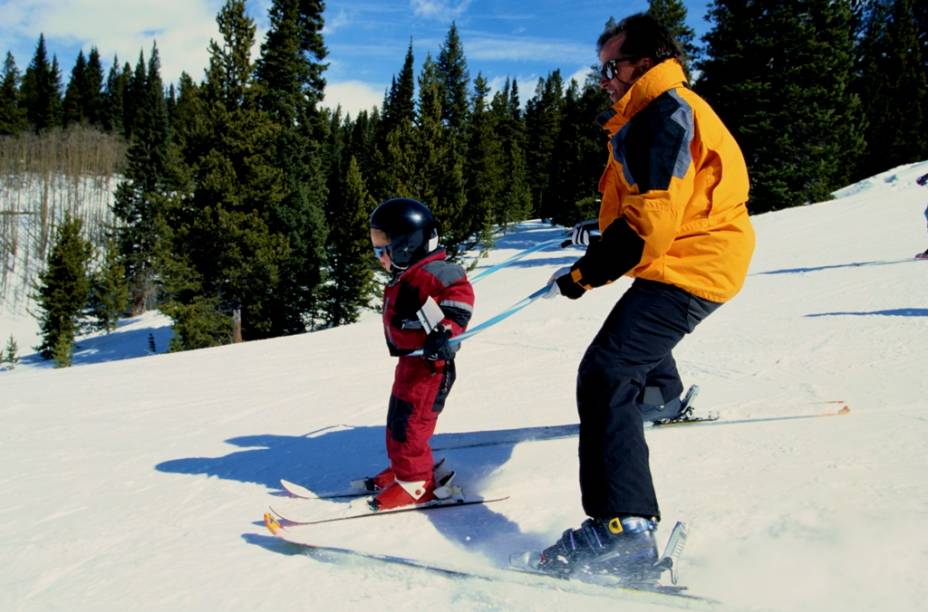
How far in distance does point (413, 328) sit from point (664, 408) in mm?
1663

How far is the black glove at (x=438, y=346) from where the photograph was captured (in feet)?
8.91

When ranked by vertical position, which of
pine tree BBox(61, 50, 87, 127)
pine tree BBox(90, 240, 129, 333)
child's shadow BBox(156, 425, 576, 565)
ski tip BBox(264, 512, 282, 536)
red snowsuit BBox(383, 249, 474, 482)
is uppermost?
pine tree BBox(61, 50, 87, 127)

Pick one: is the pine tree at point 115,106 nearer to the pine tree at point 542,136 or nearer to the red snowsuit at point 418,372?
the pine tree at point 542,136

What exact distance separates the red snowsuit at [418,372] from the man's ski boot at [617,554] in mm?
1034

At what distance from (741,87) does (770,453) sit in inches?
1057

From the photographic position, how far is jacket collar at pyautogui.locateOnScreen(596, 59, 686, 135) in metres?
2.15

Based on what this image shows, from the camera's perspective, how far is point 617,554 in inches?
81.4

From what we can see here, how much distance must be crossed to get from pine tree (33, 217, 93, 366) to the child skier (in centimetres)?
→ 3818

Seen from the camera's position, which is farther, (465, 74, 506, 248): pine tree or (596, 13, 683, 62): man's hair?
(465, 74, 506, 248): pine tree

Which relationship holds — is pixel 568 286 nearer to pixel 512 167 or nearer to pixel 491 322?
pixel 491 322

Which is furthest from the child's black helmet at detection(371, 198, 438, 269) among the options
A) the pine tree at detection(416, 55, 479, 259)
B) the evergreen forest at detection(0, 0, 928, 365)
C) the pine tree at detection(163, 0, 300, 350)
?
the pine tree at detection(416, 55, 479, 259)

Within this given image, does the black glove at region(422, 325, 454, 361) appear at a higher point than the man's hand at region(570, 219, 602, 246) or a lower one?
lower

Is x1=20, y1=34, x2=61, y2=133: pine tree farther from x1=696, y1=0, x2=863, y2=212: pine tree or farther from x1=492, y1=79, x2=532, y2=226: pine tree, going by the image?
x1=696, y1=0, x2=863, y2=212: pine tree

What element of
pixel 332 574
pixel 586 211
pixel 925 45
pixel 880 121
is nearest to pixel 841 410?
pixel 332 574
